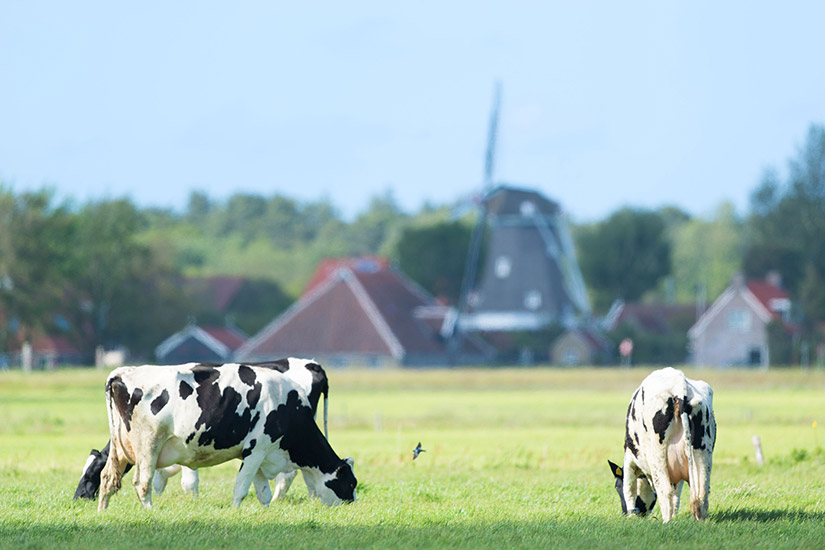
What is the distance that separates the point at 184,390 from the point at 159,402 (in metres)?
0.39

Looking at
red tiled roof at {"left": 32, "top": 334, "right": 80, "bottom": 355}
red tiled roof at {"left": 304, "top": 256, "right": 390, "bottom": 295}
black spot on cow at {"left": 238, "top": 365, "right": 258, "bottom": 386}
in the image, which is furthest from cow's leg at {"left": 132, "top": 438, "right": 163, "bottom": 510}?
red tiled roof at {"left": 304, "top": 256, "right": 390, "bottom": 295}

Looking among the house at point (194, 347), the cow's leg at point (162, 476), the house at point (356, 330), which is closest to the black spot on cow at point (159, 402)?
the cow's leg at point (162, 476)

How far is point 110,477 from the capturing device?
736 inches

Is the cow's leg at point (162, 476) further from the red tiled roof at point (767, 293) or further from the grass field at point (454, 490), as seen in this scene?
the red tiled roof at point (767, 293)

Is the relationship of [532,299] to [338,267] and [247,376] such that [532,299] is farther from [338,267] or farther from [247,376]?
[247,376]

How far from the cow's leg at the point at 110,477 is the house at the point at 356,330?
8163 cm

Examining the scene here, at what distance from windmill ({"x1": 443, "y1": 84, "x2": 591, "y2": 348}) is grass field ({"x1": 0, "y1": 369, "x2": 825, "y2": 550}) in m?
50.4

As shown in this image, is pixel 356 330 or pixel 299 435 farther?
pixel 356 330

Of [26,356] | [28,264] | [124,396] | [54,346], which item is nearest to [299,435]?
[124,396]

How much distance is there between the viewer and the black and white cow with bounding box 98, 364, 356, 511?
18484 millimetres

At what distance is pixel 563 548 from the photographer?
1508cm

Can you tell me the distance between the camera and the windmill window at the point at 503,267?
107m

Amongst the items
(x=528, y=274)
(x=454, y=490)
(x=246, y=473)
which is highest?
(x=528, y=274)

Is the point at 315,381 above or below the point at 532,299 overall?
above
